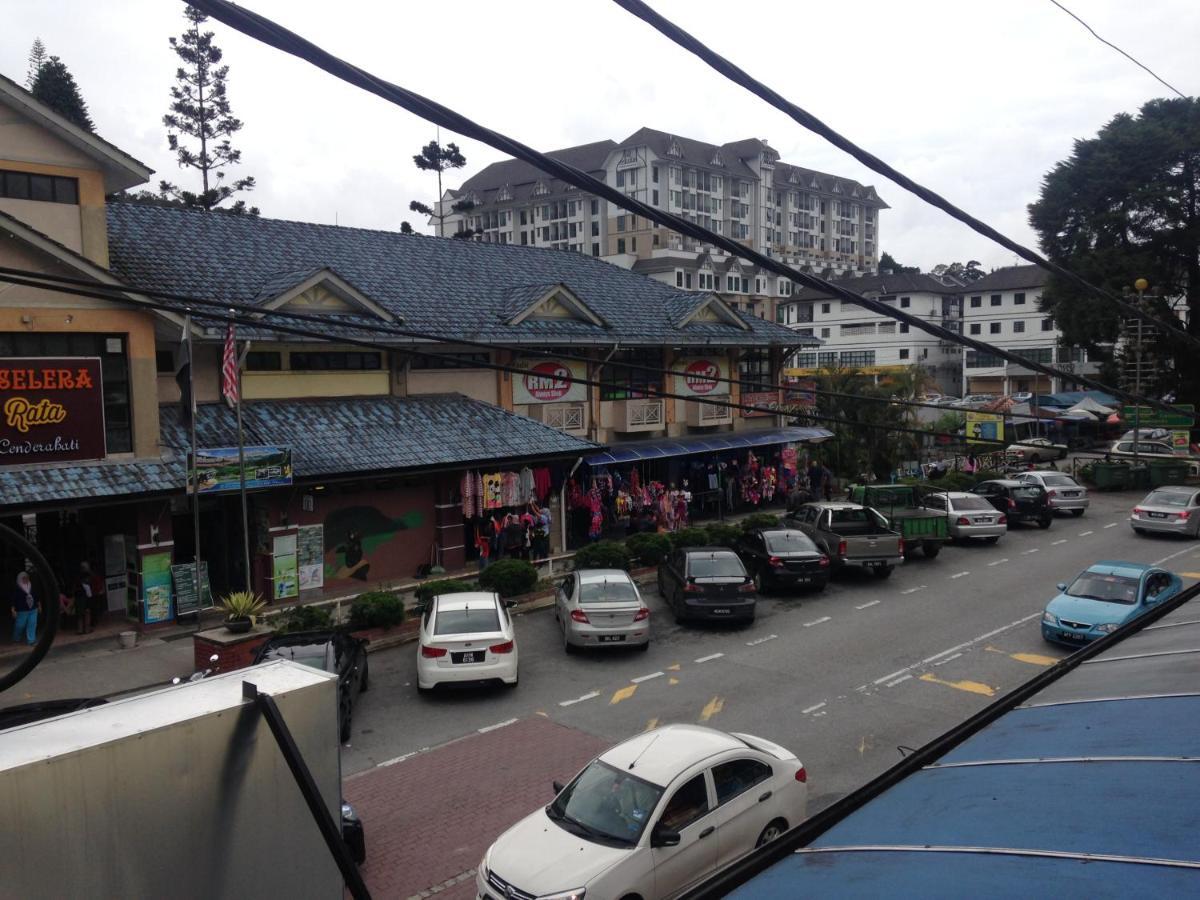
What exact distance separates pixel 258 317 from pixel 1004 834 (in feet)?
64.8

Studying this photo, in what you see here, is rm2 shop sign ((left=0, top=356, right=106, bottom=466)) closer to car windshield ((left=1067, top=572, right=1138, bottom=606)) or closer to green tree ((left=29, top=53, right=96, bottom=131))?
car windshield ((left=1067, top=572, right=1138, bottom=606))

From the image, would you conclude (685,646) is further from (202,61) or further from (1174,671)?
(202,61)

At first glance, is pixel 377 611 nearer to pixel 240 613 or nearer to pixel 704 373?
pixel 240 613

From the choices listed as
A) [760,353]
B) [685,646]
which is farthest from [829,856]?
[760,353]

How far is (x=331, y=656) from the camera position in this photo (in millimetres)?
13922

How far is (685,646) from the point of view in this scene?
18156mm

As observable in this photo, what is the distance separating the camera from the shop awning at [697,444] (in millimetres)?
27531

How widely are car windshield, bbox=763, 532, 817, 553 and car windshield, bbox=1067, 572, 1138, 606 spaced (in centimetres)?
588

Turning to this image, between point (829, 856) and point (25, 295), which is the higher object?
point (25, 295)

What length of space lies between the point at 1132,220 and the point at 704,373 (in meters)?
32.7

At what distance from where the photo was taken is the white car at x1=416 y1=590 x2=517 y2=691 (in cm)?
1483

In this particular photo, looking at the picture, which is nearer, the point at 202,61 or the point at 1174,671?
the point at 1174,671

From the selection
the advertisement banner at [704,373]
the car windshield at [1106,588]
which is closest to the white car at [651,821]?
the car windshield at [1106,588]

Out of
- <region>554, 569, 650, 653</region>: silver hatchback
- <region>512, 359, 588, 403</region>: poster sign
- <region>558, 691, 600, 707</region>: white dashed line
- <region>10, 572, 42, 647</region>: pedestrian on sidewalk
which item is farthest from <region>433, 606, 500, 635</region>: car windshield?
<region>512, 359, 588, 403</region>: poster sign
